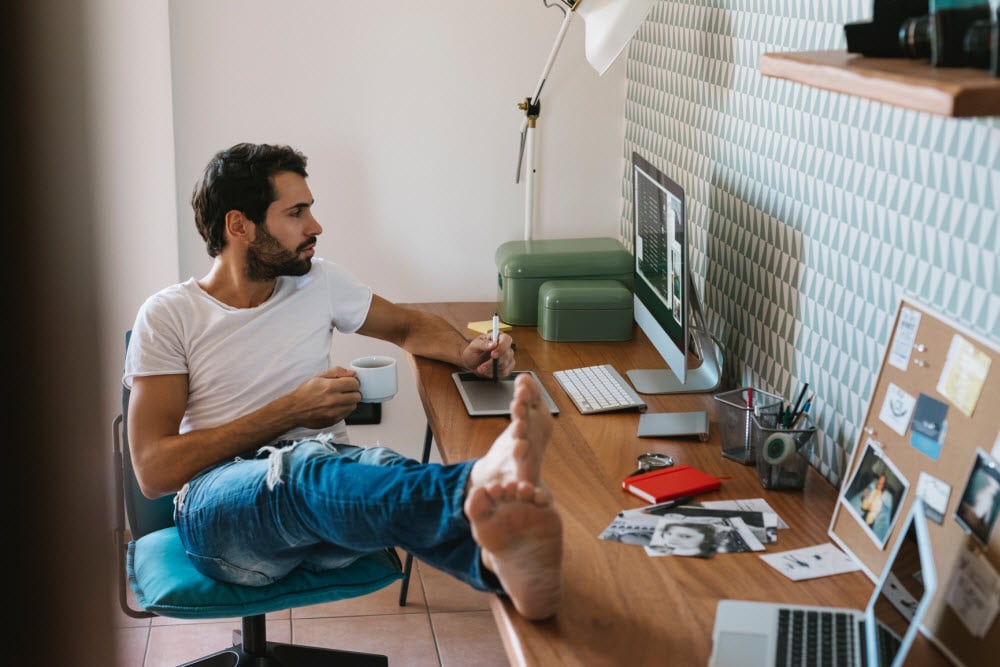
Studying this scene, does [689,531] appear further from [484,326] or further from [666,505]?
[484,326]

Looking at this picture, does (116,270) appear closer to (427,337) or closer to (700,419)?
(700,419)

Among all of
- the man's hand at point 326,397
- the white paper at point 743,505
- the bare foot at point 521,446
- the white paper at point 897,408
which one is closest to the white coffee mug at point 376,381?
the man's hand at point 326,397

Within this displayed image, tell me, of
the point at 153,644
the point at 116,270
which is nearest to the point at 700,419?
the point at 153,644

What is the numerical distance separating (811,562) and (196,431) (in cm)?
115

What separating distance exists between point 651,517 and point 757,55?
3.33 ft

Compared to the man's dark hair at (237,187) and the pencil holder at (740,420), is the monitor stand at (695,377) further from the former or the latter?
the man's dark hair at (237,187)

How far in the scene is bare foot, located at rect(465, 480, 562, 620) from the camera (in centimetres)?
124

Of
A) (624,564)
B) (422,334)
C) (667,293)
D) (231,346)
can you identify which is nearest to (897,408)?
(624,564)

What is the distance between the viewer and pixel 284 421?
1.97 meters

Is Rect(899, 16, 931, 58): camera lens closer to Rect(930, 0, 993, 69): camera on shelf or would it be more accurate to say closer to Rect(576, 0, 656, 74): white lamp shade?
Rect(930, 0, 993, 69): camera on shelf

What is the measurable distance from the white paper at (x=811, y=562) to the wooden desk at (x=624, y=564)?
1 cm

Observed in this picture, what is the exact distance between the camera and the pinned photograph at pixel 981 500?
123 centimetres

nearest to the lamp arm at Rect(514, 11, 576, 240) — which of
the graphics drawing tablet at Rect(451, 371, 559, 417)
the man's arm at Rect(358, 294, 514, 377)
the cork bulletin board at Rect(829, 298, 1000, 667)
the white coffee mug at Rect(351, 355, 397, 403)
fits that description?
the man's arm at Rect(358, 294, 514, 377)

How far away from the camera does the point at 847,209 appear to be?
172 cm
